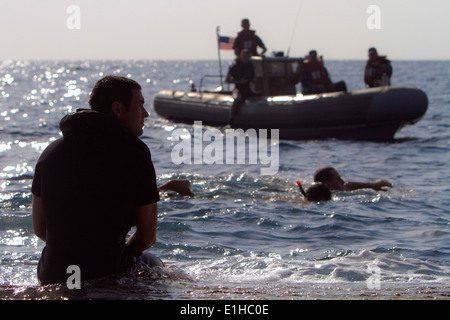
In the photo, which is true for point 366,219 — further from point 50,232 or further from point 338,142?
point 338,142

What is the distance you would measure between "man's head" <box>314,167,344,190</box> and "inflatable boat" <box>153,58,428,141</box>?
680 cm

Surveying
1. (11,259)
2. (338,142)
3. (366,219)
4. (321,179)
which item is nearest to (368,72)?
(338,142)

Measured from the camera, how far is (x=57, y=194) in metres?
3.21

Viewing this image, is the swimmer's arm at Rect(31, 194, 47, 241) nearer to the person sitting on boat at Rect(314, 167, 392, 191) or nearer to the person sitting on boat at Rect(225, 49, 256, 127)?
the person sitting on boat at Rect(314, 167, 392, 191)

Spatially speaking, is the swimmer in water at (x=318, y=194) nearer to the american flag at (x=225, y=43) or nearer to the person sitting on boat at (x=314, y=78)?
the person sitting on boat at (x=314, y=78)

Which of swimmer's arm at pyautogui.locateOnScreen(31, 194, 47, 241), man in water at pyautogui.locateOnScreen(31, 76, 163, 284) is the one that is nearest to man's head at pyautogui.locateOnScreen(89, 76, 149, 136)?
man in water at pyautogui.locateOnScreen(31, 76, 163, 284)

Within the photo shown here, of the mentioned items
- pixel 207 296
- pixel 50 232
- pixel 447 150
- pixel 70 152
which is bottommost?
pixel 447 150

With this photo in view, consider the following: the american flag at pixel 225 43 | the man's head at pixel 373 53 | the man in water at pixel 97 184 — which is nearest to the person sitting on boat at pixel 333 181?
the man in water at pixel 97 184

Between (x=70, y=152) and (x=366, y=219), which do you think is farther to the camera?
(x=366, y=219)

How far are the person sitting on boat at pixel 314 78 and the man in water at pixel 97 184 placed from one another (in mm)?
14082

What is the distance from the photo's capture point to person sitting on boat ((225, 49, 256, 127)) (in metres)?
17.0

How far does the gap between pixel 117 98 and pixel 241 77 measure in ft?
46.5

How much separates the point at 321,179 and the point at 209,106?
31.6 ft

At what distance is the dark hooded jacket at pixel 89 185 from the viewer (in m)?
3.17
